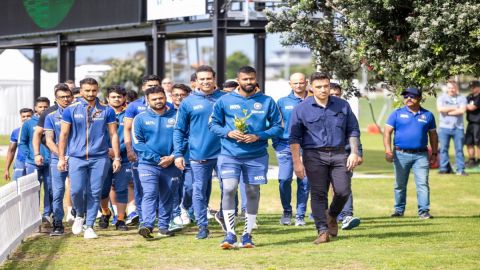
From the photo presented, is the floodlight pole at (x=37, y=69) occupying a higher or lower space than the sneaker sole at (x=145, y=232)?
higher

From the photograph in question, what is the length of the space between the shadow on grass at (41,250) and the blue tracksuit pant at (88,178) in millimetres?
516

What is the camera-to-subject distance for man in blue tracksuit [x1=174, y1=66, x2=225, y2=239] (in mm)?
13375

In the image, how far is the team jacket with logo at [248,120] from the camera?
12.3 metres

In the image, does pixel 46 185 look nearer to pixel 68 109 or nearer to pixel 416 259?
pixel 68 109

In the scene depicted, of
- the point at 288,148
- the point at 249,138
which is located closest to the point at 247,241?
the point at 249,138

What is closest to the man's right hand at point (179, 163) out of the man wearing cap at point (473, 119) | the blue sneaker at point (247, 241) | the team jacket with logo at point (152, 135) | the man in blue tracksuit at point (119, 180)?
the team jacket with logo at point (152, 135)

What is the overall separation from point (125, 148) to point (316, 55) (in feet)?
11.3

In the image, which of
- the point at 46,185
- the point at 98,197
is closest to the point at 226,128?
the point at 98,197

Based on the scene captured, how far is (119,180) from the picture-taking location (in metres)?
15.0

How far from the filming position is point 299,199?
15.1 m

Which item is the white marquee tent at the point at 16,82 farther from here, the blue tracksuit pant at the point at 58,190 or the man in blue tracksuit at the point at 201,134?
the man in blue tracksuit at the point at 201,134

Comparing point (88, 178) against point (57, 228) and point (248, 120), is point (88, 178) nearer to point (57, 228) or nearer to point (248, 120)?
point (57, 228)

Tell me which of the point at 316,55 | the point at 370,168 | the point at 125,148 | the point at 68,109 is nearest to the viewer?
the point at 68,109

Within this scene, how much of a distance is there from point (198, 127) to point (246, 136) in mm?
1341
